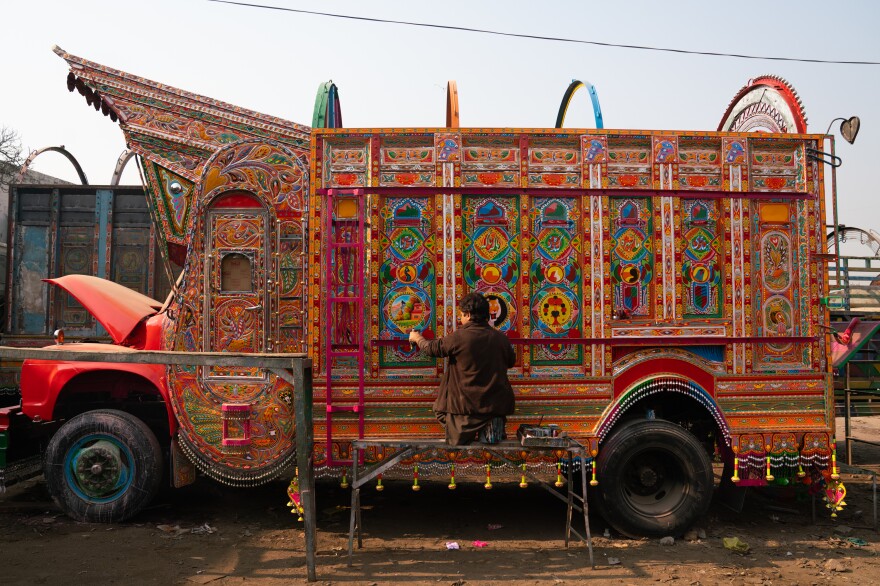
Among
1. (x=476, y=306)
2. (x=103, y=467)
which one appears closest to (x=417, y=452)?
(x=476, y=306)

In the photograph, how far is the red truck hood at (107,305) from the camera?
18.9 ft

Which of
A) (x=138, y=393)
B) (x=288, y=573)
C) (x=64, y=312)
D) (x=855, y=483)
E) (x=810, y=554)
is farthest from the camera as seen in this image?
(x=64, y=312)

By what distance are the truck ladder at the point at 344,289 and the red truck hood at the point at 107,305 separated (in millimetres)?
2035

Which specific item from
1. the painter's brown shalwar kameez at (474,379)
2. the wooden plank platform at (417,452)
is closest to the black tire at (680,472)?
the wooden plank platform at (417,452)

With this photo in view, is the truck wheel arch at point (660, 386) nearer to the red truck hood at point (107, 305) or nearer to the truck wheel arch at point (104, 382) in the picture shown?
the truck wheel arch at point (104, 382)

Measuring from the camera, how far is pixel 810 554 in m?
4.90

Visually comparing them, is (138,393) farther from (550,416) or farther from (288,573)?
(550,416)

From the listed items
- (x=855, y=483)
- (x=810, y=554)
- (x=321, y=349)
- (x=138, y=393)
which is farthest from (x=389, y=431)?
A: (x=855, y=483)

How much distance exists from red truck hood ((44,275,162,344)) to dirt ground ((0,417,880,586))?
1651mm

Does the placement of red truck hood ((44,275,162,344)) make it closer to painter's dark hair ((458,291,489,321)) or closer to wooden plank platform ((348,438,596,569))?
wooden plank platform ((348,438,596,569))

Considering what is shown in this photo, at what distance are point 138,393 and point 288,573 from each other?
2.47 metres

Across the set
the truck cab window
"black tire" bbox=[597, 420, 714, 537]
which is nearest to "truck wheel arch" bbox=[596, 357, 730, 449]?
"black tire" bbox=[597, 420, 714, 537]

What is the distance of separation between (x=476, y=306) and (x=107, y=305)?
343 centimetres

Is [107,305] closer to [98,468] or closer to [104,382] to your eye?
[104,382]
